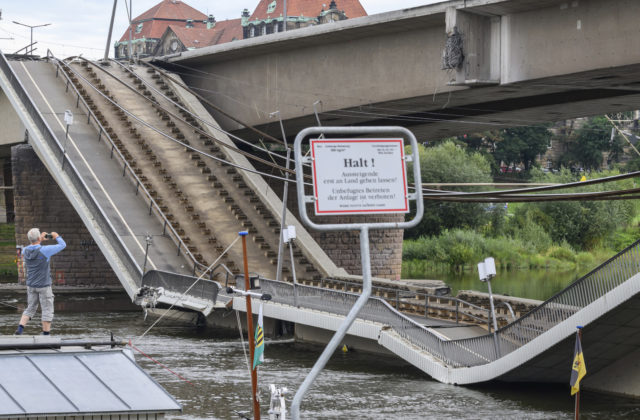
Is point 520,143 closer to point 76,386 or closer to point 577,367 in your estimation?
point 577,367

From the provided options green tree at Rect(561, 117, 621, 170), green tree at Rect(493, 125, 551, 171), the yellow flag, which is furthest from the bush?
the yellow flag

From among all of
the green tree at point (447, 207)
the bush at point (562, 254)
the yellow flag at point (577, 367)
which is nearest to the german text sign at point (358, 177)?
the yellow flag at point (577, 367)

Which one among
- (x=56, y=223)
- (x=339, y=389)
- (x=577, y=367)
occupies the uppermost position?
(x=56, y=223)

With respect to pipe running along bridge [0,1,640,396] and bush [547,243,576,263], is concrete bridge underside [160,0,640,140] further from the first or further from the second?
bush [547,243,576,263]

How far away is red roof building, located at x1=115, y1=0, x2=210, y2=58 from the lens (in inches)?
6260

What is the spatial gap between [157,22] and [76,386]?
15404 centimetres

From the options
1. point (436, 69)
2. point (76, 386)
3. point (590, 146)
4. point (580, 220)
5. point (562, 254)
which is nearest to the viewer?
point (76, 386)

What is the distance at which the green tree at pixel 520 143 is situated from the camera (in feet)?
365

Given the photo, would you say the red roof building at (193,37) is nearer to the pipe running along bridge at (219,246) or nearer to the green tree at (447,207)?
the green tree at (447,207)

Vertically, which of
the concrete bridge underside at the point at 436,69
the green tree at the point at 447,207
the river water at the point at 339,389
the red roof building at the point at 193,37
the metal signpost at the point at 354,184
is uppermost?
the red roof building at the point at 193,37

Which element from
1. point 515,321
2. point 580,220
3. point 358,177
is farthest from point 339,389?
point 580,220

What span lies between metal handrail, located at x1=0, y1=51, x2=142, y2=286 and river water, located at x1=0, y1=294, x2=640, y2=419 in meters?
2.59

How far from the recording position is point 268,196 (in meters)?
38.2

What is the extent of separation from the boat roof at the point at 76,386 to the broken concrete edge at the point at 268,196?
Answer: 23.4m
